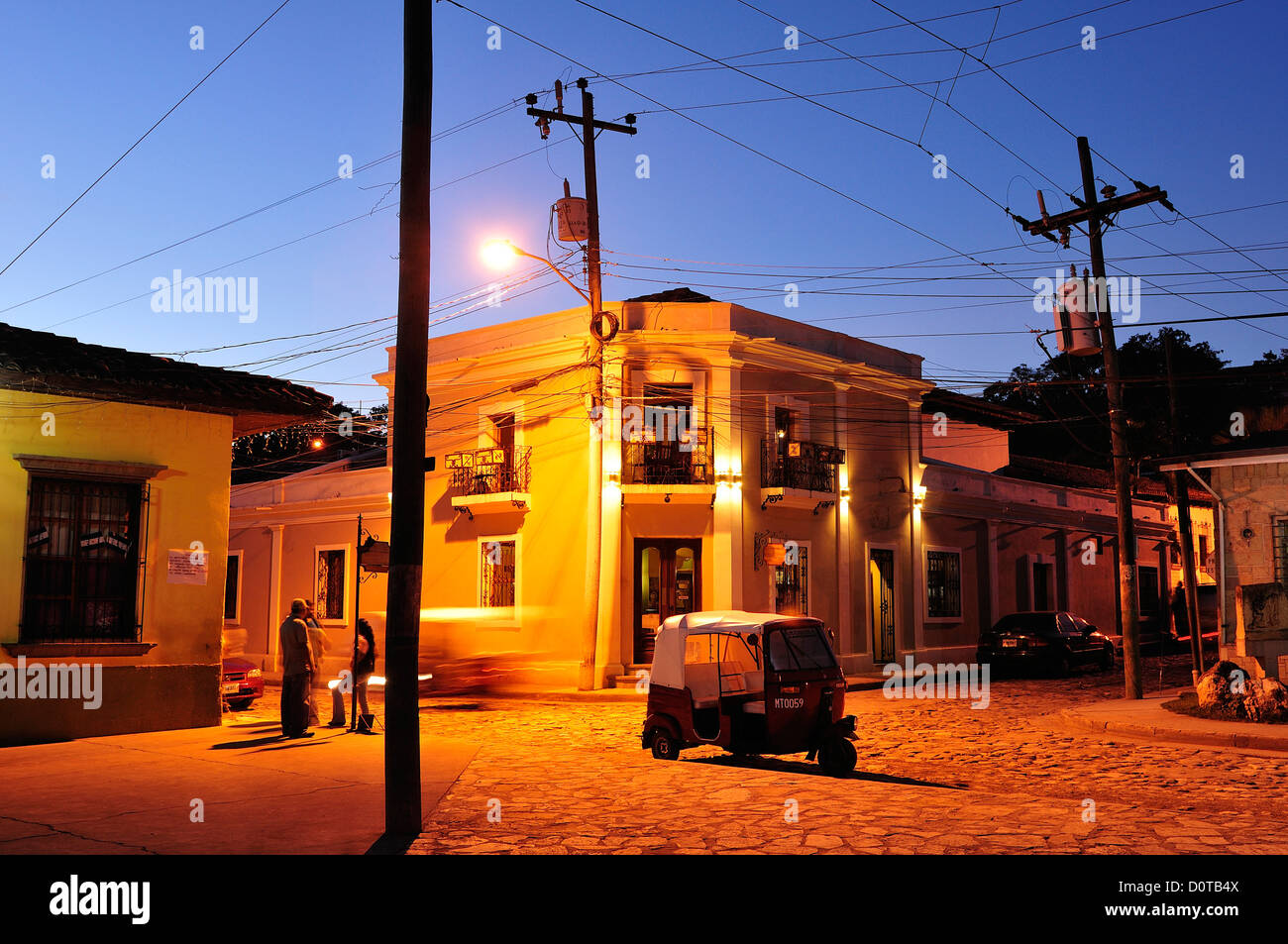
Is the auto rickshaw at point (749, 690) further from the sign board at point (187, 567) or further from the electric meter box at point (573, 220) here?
the electric meter box at point (573, 220)

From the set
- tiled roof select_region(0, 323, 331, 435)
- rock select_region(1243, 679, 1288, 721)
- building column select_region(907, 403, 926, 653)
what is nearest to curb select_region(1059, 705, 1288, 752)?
rock select_region(1243, 679, 1288, 721)

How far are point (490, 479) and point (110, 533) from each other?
11320 mm

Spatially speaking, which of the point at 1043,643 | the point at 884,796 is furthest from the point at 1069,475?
the point at 884,796

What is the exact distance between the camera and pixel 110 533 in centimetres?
1425

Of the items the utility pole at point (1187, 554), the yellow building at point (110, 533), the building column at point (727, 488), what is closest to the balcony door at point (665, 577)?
the building column at point (727, 488)

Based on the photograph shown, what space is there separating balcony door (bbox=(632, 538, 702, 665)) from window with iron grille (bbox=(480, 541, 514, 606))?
3.25 metres

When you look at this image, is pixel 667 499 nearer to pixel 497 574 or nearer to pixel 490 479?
pixel 490 479

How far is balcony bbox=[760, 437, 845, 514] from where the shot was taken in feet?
78.3

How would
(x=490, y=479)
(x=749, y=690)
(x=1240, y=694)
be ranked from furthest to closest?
(x=490, y=479) < (x=1240, y=694) < (x=749, y=690)

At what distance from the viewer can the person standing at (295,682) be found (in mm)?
13930

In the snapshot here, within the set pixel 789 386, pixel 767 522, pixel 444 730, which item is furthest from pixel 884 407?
pixel 444 730

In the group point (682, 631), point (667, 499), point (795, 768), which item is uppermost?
point (667, 499)

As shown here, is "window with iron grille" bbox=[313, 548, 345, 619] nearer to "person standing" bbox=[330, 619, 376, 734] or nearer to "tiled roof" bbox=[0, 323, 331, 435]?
"tiled roof" bbox=[0, 323, 331, 435]
